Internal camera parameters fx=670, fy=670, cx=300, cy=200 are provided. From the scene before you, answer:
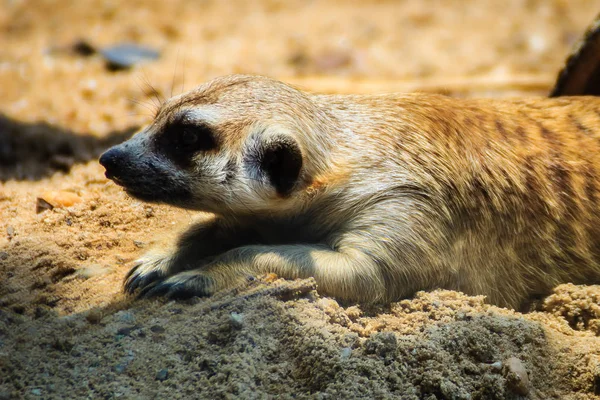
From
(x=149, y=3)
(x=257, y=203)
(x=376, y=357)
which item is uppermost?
(x=149, y=3)

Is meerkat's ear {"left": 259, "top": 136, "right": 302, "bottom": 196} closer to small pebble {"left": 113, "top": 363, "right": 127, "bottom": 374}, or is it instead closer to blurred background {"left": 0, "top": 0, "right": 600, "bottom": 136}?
small pebble {"left": 113, "top": 363, "right": 127, "bottom": 374}

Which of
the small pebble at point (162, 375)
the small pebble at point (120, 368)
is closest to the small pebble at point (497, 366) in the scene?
the small pebble at point (162, 375)

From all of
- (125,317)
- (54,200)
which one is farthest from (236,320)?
(54,200)

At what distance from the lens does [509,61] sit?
273 inches

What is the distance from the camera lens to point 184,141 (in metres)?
2.88

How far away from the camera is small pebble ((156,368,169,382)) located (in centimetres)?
219

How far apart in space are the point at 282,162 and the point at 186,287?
652 mm

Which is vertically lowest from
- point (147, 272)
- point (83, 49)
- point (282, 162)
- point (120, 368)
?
point (120, 368)

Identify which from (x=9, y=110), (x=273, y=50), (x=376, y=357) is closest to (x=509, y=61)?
(x=273, y=50)

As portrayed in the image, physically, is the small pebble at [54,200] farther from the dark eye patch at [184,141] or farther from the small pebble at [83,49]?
the small pebble at [83,49]

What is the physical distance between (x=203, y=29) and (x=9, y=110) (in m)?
2.66

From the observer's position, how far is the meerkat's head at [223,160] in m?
2.81

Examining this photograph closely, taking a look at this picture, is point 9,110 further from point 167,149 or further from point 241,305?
point 241,305

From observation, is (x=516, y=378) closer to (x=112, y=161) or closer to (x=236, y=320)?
(x=236, y=320)
